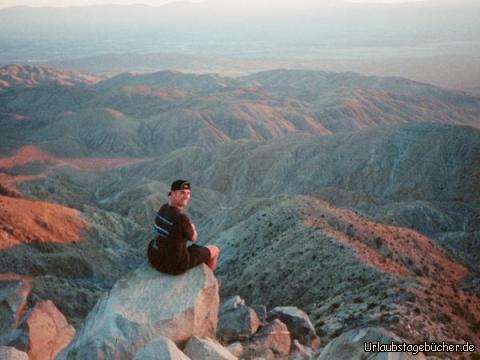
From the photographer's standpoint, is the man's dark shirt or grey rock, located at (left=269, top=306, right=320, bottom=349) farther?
grey rock, located at (left=269, top=306, right=320, bottom=349)

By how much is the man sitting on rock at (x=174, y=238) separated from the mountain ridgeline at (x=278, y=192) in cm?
887

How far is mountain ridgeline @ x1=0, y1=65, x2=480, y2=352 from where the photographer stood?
2583cm

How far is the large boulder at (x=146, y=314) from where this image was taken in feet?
31.6

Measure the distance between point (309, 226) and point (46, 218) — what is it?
2474cm

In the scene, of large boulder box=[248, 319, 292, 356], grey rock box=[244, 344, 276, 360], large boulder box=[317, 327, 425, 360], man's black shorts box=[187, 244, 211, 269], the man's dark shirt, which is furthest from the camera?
large boulder box=[248, 319, 292, 356]

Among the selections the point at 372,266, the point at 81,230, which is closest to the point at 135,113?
the point at 81,230

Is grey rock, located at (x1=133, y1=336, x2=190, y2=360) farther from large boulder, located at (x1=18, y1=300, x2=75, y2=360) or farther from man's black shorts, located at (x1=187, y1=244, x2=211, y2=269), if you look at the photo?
large boulder, located at (x1=18, y1=300, x2=75, y2=360)

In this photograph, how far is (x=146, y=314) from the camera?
1003 centimetres

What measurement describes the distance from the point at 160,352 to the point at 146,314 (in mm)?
1386

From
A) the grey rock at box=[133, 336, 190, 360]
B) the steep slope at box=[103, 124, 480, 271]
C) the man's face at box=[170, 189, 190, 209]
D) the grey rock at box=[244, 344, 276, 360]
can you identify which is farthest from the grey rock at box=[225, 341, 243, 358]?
the steep slope at box=[103, 124, 480, 271]

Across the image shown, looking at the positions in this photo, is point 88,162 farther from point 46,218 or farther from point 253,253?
point 253,253

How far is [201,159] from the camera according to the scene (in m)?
89.4

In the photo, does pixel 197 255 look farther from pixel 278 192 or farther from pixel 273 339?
pixel 278 192

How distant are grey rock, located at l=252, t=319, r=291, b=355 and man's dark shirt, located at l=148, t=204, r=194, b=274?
462 cm
